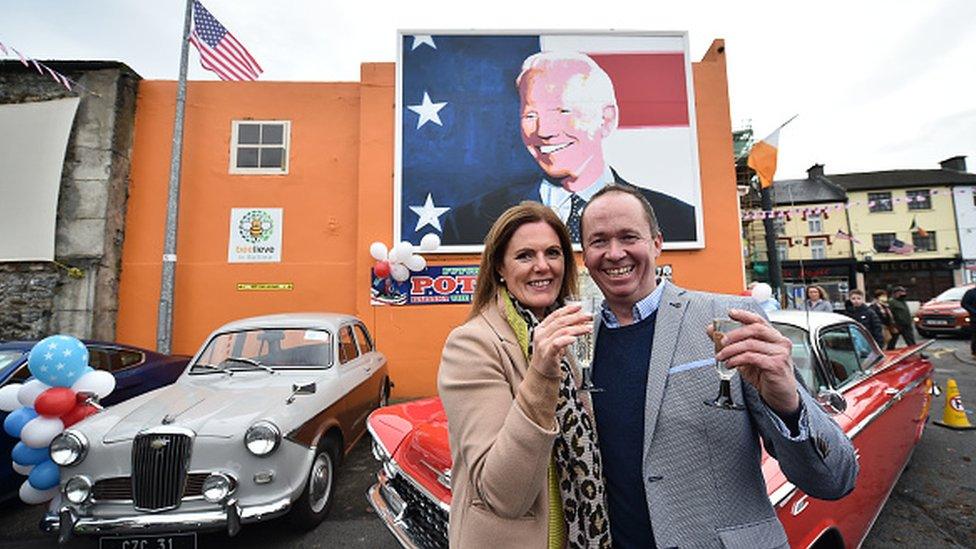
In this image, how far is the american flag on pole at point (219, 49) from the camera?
24.0ft

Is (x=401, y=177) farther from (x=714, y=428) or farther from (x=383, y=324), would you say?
(x=714, y=428)

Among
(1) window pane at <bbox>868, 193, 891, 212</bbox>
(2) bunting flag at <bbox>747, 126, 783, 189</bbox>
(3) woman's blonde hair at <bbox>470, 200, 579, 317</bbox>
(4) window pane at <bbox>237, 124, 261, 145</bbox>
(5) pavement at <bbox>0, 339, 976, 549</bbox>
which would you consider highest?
(1) window pane at <bbox>868, 193, 891, 212</bbox>

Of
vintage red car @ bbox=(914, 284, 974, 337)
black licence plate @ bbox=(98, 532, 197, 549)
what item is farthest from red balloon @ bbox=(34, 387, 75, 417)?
vintage red car @ bbox=(914, 284, 974, 337)

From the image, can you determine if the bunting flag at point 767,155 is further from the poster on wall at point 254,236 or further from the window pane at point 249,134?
the window pane at point 249,134

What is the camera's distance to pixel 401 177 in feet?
25.8

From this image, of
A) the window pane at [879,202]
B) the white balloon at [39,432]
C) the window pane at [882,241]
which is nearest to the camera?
the white balloon at [39,432]

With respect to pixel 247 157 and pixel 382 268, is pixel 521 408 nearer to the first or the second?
pixel 382 268

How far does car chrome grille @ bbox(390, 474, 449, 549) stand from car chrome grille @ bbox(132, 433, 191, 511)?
1600 mm

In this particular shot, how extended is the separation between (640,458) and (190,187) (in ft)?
31.4

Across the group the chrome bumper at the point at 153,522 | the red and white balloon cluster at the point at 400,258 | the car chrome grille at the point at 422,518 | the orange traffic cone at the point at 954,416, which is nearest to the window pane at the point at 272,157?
the red and white balloon cluster at the point at 400,258

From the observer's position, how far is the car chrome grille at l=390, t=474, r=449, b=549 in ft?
7.13

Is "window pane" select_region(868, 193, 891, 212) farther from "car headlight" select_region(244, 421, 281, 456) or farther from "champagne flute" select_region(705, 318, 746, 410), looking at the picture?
"car headlight" select_region(244, 421, 281, 456)

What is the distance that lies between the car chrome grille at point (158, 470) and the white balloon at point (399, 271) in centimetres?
468

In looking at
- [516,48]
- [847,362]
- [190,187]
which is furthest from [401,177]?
[847,362]
